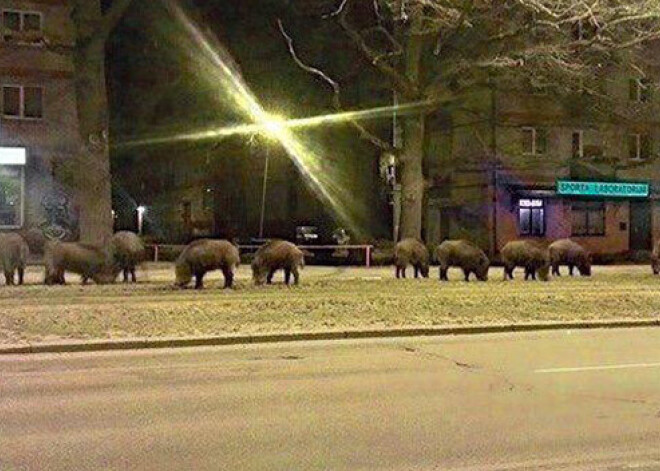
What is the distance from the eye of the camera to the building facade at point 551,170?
46875 millimetres

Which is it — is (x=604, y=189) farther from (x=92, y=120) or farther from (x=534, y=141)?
(x=92, y=120)

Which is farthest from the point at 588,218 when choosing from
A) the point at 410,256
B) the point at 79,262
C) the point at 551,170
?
the point at 79,262

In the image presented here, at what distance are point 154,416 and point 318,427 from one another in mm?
1619

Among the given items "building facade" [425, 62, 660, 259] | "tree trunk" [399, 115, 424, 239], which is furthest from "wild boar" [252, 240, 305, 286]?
"building facade" [425, 62, 660, 259]

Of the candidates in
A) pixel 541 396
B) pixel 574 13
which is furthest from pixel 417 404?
pixel 574 13

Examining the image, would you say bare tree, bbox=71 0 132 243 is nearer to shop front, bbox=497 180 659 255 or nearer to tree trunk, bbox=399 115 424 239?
tree trunk, bbox=399 115 424 239

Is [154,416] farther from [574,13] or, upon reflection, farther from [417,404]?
[574,13]

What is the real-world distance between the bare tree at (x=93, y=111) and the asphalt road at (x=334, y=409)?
1326 cm

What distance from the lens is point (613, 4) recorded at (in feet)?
90.2

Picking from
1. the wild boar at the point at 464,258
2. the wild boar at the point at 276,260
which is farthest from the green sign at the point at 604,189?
the wild boar at the point at 276,260

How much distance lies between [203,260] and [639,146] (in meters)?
31.5

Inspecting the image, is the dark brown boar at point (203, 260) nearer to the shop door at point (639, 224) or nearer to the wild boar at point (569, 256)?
the wild boar at point (569, 256)

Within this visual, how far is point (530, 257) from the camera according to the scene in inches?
1172

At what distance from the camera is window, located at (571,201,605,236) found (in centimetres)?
4900
